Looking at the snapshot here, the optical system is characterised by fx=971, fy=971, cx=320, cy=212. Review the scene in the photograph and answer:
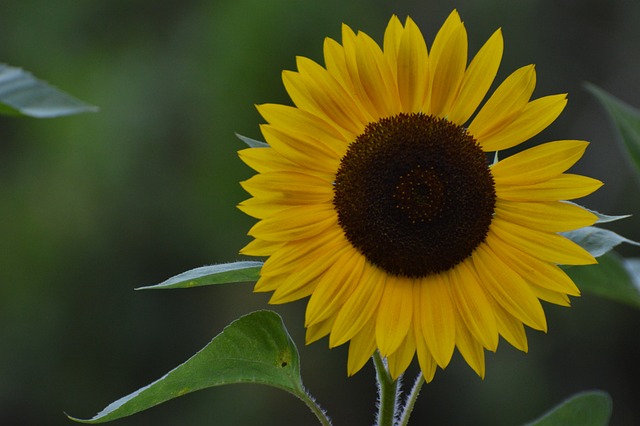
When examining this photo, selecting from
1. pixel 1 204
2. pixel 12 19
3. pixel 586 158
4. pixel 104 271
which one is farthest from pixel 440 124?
pixel 12 19

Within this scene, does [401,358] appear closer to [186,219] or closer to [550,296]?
[550,296]

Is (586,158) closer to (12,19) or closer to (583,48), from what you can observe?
(583,48)

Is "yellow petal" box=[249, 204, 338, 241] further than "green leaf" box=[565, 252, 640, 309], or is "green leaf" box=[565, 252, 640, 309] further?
"green leaf" box=[565, 252, 640, 309]

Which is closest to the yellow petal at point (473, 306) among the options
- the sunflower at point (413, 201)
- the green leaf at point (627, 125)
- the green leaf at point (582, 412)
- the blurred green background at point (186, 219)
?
the sunflower at point (413, 201)

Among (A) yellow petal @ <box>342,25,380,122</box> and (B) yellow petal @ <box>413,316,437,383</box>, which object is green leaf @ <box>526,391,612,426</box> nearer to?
(B) yellow petal @ <box>413,316,437,383</box>

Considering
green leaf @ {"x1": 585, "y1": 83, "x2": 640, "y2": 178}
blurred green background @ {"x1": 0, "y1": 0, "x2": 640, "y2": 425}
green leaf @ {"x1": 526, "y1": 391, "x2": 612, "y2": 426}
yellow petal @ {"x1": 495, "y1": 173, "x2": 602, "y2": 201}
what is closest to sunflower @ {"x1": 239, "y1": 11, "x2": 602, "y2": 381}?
yellow petal @ {"x1": 495, "y1": 173, "x2": 602, "y2": 201}
